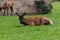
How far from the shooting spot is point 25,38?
11.8 meters

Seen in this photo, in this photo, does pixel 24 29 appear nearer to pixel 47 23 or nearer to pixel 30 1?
pixel 47 23

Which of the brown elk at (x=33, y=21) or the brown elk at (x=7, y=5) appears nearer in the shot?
the brown elk at (x=33, y=21)

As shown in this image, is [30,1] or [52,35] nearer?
[52,35]

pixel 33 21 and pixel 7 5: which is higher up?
pixel 33 21

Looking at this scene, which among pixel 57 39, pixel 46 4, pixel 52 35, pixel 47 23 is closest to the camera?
pixel 57 39

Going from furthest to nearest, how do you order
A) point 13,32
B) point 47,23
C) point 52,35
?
point 47,23 → point 13,32 → point 52,35

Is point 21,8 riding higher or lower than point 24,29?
lower

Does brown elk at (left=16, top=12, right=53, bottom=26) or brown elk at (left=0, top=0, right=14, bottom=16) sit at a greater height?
→ brown elk at (left=16, top=12, right=53, bottom=26)

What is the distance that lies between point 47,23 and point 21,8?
10564mm

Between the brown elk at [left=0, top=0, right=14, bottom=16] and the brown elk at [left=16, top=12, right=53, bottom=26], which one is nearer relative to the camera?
the brown elk at [left=16, top=12, right=53, bottom=26]

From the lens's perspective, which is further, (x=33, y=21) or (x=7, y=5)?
(x=7, y=5)

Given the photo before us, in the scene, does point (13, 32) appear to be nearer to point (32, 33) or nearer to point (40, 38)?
point (32, 33)

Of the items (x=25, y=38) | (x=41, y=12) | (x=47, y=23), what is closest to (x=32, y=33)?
(x=25, y=38)

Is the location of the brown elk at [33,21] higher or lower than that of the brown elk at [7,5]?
higher
